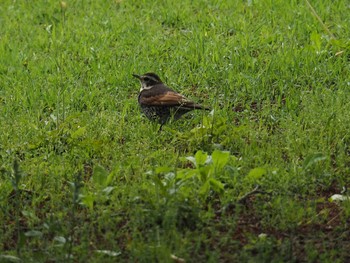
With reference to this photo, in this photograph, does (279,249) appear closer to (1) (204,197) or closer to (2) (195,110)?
(1) (204,197)

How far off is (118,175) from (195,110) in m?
1.68

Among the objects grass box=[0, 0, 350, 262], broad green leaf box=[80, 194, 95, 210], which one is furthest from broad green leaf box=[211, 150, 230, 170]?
broad green leaf box=[80, 194, 95, 210]

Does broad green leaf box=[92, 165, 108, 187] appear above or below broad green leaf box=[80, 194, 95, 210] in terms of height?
above

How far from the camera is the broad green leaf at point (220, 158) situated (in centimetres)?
661

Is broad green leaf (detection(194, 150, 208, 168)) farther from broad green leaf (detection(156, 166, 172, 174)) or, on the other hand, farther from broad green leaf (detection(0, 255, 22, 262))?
broad green leaf (detection(0, 255, 22, 262))

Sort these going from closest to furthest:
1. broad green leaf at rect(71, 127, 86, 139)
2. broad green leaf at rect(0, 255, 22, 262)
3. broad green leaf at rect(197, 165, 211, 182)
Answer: broad green leaf at rect(0, 255, 22, 262) → broad green leaf at rect(197, 165, 211, 182) → broad green leaf at rect(71, 127, 86, 139)

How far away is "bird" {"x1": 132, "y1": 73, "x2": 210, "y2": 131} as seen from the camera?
807 cm

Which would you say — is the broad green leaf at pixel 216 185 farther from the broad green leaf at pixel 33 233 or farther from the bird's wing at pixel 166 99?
the bird's wing at pixel 166 99

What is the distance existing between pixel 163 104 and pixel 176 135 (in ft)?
1.81

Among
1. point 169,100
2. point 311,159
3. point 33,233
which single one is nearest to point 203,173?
point 311,159

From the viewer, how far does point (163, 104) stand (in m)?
8.13

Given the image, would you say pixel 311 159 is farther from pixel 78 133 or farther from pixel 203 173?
pixel 78 133

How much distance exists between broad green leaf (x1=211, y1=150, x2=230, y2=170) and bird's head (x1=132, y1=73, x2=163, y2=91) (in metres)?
2.04

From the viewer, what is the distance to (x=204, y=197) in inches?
250
